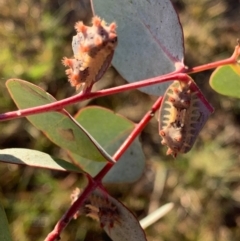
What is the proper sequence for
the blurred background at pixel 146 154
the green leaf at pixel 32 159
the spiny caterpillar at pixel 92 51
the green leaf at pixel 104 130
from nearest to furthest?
1. the spiny caterpillar at pixel 92 51
2. the green leaf at pixel 32 159
3. the green leaf at pixel 104 130
4. the blurred background at pixel 146 154

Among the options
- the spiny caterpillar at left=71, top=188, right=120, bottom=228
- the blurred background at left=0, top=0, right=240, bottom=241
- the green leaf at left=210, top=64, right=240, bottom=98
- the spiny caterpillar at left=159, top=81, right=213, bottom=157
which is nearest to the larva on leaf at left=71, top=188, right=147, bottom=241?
the spiny caterpillar at left=71, top=188, right=120, bottom=228

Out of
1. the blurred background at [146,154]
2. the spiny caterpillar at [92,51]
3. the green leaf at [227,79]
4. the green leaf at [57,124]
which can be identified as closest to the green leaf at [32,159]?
the green leaf at [57,124]

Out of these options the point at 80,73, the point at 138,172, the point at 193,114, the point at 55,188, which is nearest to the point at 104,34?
the point at 80,73

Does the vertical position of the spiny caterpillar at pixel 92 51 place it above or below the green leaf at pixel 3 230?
above

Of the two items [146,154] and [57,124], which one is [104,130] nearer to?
[57,124]

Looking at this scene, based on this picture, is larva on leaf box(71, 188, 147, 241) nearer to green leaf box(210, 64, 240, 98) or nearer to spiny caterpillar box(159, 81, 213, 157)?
spiny caterpillar box(159, 81, 213, 157)

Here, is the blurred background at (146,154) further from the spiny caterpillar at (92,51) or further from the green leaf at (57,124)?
the spiny caterpillar at (92,51)
